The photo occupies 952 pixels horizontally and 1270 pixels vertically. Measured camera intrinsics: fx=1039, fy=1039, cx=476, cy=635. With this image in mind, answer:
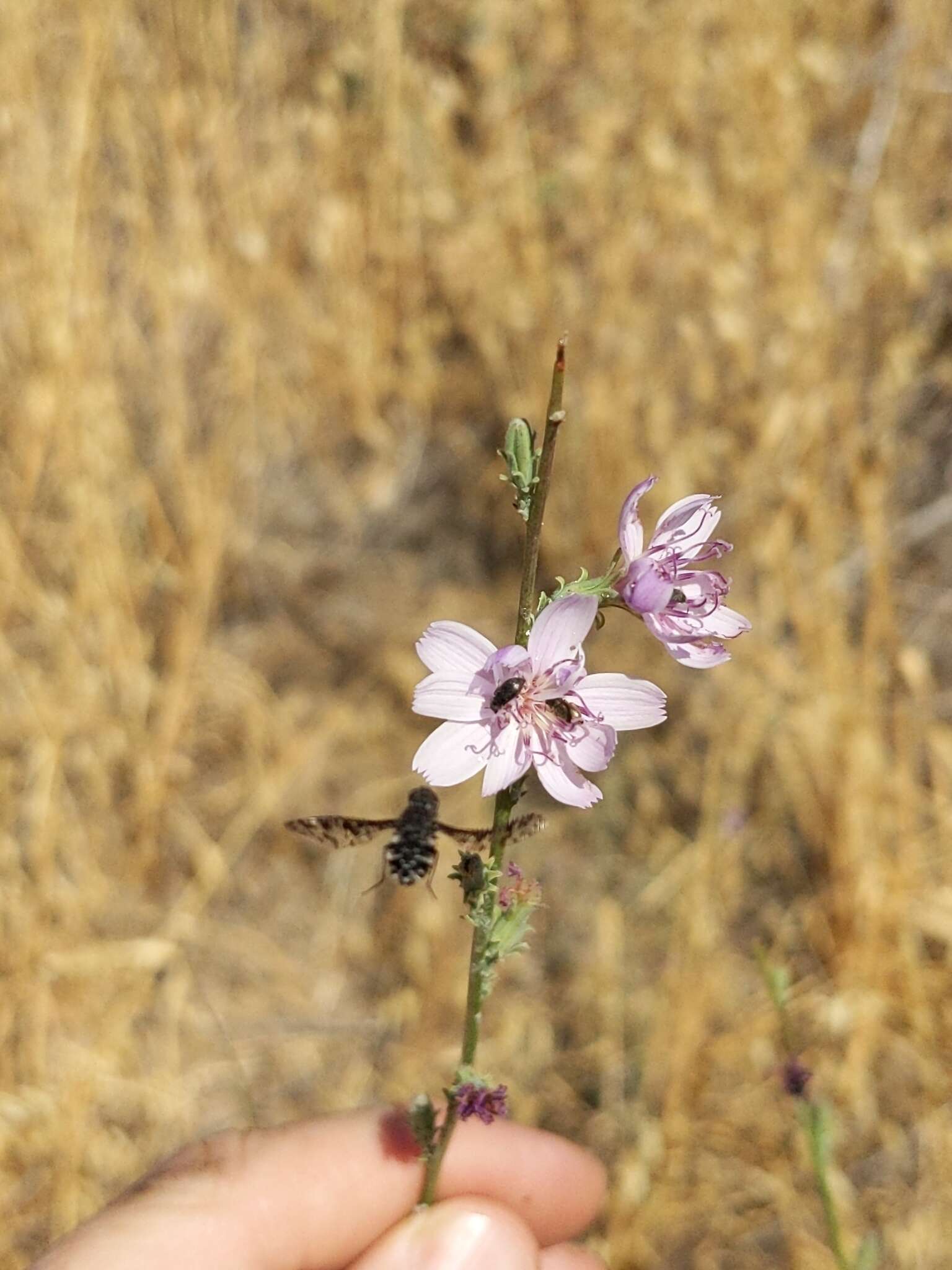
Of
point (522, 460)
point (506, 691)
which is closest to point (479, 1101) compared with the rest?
point (506, 691)

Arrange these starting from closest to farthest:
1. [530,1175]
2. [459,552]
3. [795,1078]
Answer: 1. [795,1078]
2. [530,1175]
3. [459,552]

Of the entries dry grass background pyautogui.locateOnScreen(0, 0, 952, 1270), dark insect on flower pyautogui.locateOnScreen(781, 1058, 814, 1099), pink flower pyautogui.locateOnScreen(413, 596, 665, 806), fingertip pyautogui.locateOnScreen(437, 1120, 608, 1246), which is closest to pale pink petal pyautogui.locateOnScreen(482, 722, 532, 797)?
pink flower pyautogui.locateOnScreen(413, 596, 665, 806)

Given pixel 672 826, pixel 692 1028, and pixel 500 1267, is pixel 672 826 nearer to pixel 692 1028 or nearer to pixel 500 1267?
pixel 692 1028

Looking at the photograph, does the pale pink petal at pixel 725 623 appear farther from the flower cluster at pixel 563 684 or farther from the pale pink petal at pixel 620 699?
the pale pink petal at pixel 620 699

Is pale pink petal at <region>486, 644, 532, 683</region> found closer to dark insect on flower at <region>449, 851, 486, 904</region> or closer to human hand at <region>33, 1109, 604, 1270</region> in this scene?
dark insect on flower at <region>449, 851, 486, 904</region>

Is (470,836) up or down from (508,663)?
down

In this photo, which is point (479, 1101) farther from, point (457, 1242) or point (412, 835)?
point (457, 1242)

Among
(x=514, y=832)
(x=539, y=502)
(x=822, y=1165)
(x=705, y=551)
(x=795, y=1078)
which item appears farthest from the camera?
(x=795, y=1078)

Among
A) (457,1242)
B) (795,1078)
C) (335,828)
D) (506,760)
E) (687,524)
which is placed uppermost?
(687,524)
